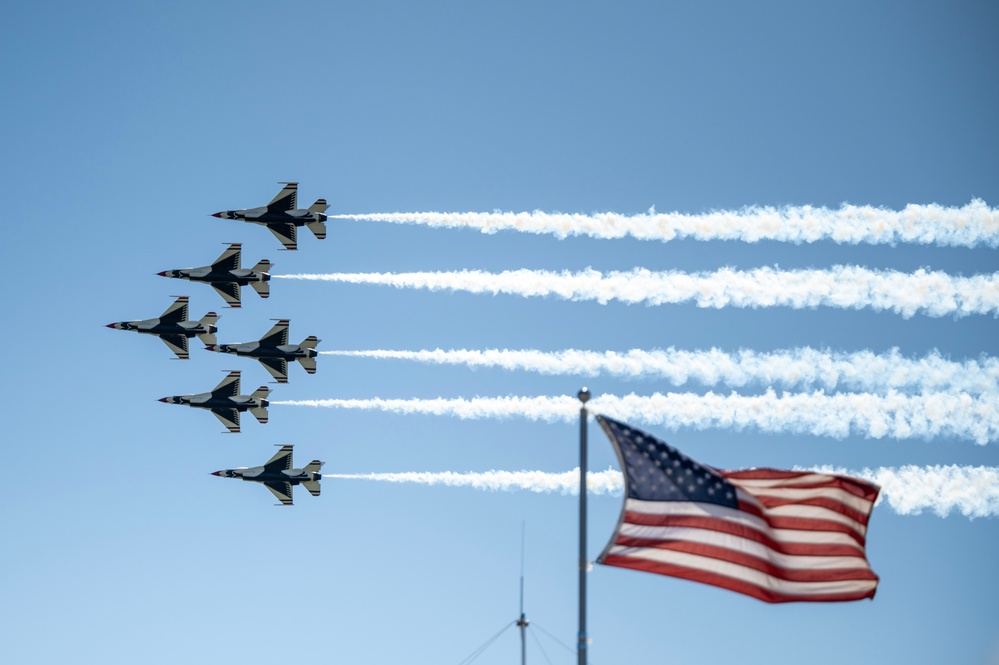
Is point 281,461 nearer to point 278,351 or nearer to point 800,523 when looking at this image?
point 278,351

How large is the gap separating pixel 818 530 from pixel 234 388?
106m

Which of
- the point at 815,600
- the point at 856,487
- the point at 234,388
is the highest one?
the point at 234,388

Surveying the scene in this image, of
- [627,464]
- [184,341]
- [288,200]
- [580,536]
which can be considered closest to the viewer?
[580,536]

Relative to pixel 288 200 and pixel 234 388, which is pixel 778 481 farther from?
pixel 234 388

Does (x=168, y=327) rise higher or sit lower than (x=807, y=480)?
higher

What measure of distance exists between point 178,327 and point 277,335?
9.96 m

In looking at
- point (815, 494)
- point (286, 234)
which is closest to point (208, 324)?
point (286, 234)

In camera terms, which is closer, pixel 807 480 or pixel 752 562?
pixel 752 562

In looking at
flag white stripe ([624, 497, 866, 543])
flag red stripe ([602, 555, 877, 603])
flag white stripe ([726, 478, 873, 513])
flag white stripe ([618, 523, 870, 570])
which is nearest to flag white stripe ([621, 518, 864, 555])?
flag white stripe ([624, 497, 866, 543])

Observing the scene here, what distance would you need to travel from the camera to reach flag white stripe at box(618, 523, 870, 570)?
162 feet

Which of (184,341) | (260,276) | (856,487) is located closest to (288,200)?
(260,276)

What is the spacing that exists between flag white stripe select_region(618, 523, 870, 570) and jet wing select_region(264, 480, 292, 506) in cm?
10536

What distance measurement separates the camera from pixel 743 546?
1976 inches

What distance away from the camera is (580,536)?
1832 inches
